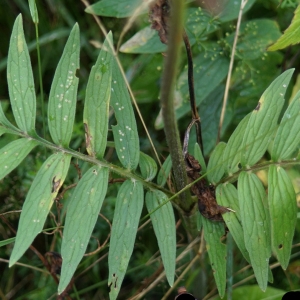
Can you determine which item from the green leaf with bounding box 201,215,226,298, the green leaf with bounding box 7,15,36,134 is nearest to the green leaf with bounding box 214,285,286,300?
the green leaf with bounding box 201,215,226,298

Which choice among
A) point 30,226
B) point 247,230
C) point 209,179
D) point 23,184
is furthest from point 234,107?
point 30,226

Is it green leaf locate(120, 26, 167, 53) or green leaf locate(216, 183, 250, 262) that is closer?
green leaf locate(216, 183, 250, 262)

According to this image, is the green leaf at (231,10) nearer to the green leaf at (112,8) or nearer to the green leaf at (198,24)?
the green leaf at (198,24)

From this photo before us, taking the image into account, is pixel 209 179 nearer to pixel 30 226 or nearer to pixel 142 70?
pixel 30 226

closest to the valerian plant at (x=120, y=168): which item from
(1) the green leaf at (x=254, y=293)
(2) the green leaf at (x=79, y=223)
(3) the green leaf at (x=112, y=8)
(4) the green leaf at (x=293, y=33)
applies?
(2) the green leaf at (x=79, y=223)

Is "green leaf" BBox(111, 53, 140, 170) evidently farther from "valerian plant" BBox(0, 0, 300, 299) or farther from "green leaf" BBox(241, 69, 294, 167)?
"green leaf" BBox(241, 69, 294, 167)
